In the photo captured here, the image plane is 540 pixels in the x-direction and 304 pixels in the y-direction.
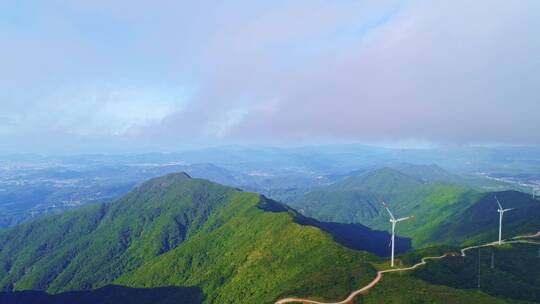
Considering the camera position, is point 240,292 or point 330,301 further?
point 240,292

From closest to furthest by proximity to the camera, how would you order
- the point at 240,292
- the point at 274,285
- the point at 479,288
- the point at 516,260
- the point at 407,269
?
the point at 479,288
the point at 407,269
the point at 516,260
the point at 274,285
the point at 240,292

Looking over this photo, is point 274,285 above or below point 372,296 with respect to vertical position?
below

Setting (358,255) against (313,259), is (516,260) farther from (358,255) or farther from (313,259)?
(313,259)

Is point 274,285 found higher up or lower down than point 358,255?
lower down

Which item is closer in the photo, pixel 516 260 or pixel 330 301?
pixel 330 301

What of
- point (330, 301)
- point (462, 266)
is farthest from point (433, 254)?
point (330, 301)

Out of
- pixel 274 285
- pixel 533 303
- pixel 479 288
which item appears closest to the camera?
pixel 533 303

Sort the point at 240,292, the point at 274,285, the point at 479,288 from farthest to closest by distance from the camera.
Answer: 1. the point at 240,292
2. the point at 274,285
3. the point at 479,288

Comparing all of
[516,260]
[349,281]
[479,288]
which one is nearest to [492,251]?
[516,260]

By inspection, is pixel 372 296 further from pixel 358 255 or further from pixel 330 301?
pixel 358 255
